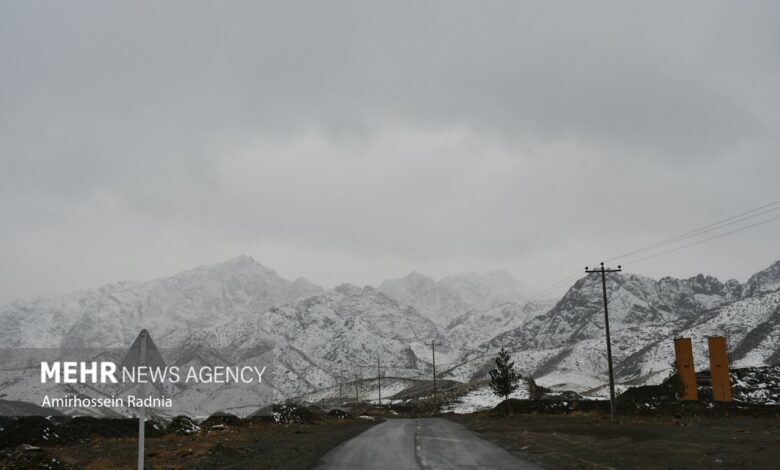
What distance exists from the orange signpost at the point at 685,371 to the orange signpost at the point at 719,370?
7.54 ft

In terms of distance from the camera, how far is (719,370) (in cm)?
5575

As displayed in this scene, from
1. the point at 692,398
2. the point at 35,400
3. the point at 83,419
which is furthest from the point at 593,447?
the point at 35,400

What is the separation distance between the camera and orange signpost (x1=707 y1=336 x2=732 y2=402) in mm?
55000

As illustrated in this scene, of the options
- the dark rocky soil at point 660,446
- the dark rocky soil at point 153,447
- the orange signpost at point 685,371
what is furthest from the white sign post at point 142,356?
the orange signpost at point 685,371

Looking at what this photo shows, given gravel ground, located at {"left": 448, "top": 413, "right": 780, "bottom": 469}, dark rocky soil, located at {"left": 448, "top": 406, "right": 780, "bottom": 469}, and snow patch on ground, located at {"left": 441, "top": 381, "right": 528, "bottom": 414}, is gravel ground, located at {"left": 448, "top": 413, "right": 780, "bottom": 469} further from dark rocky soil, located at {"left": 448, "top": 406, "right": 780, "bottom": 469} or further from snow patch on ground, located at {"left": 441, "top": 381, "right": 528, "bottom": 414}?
snow patch on ground, located at {"left": 441, "top": 381, "right": 528, "bottom": 414}

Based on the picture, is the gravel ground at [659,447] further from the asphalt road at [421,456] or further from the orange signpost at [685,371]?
the orange signpost at [685,371]

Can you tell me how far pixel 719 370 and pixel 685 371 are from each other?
3652 mm

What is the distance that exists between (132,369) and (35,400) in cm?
21231

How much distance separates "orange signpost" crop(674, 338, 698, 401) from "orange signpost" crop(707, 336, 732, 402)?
2.30m

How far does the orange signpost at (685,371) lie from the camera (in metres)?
57.8

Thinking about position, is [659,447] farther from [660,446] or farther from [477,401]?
[477,401]

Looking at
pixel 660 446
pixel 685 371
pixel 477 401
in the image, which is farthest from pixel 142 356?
pixel 477 401

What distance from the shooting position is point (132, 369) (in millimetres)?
9453

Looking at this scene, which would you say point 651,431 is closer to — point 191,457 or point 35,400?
point 191,457
